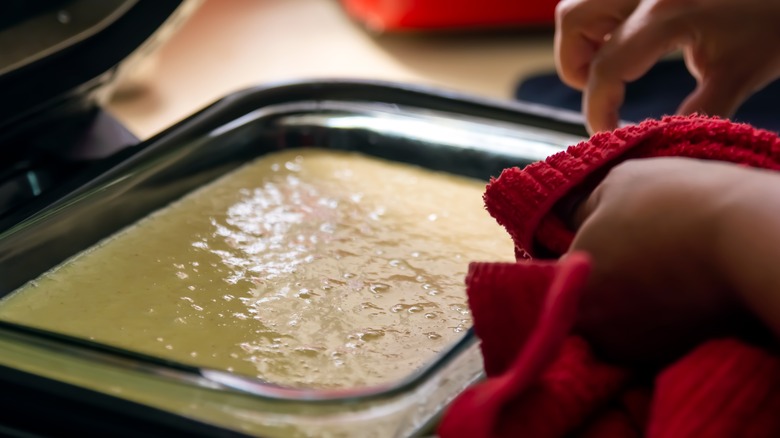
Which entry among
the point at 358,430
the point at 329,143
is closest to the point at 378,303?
the point at 358,430

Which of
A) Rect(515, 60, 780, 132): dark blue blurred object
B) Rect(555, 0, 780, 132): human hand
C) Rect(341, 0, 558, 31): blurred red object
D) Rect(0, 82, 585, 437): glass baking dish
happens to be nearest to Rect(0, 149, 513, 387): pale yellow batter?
Rect(0, 82, 585, 437): glass baking dish

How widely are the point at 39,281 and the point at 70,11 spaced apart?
18 centimetres

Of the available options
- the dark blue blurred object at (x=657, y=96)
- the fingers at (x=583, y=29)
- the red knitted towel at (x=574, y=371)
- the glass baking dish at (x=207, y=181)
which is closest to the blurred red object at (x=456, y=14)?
the dark blue blurred object at (x=657, y=96)

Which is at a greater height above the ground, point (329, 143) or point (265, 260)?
point (329, 143)

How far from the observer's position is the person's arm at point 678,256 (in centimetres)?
29

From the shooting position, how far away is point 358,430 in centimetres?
33

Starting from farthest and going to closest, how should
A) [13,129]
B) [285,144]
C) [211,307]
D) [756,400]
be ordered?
[285,144], [13,129], [211,307], [756,400]

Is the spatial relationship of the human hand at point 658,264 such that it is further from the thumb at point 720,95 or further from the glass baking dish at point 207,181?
the thumb at point 720,95

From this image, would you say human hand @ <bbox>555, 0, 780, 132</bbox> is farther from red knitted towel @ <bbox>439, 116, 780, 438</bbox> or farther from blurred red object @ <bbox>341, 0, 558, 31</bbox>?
blurred red object @ <bbox>341, 0, 558, 31</bbox>

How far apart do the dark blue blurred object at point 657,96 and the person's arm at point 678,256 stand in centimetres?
96

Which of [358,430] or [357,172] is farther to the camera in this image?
[357,172]

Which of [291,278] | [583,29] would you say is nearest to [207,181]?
[291,278]

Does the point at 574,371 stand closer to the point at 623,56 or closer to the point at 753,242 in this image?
the point at 753,242

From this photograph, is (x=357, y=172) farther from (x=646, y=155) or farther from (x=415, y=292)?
(x=646, y=155)
